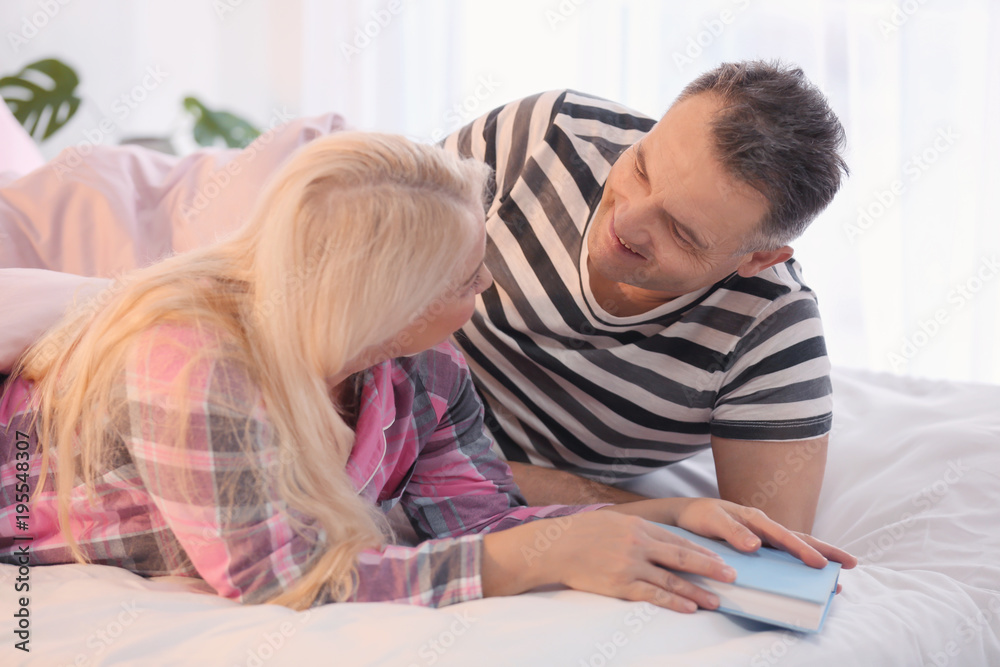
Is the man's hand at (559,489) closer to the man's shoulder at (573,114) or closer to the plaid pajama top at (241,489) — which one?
the plaid pajama top at (241,489)

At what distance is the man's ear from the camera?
99 centimetres

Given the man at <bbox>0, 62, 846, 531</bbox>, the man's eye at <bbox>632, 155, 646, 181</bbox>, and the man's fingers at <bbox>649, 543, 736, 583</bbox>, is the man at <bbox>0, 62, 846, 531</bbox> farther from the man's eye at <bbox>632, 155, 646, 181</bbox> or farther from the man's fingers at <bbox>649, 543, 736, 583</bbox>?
the man's fingers at <bbox>649, 543, 736, 583</bbox>

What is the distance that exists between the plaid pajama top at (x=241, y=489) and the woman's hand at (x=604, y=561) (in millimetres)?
30

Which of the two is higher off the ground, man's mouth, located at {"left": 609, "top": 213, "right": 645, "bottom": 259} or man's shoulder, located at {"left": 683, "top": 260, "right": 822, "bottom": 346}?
man's mouth, located at {"left": 609, "top": 213, "right": 645, "bottom": 259}

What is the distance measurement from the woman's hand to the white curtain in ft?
5.20

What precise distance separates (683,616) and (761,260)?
490 millimetres

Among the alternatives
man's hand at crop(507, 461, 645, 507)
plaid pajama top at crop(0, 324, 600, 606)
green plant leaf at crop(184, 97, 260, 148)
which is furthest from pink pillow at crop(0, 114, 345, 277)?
green plant leaf at crop(184, 97, 260, 148)

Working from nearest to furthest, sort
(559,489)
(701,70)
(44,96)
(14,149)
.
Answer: (559,489)
(14,149)
(701,70)
(44,96)

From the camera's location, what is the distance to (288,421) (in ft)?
2.28

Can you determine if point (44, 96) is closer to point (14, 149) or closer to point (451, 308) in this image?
point (14, 149)

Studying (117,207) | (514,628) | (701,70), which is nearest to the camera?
(514,628)

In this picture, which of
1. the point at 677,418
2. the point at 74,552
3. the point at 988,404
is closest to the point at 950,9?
the point at 988,404

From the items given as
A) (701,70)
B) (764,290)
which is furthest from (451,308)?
(701,70)

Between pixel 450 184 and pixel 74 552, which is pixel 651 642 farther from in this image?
pixel 74 552
